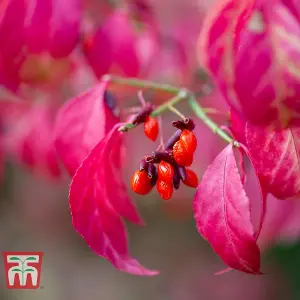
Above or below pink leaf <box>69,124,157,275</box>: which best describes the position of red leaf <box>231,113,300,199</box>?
above

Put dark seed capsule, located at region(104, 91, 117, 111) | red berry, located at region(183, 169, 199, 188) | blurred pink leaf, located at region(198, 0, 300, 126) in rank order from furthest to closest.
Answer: dark seed capsule, located at region(104, 91, 117, 111)
red berry, located at region(183, 169, 199, 188)
blurred pink leaf, located at region(198, 0, 300, 126)

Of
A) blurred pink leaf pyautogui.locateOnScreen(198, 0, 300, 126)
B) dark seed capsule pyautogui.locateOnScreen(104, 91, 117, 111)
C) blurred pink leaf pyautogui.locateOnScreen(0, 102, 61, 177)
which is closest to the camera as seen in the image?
blurred pink leaf pyautogui.locateOnScreen(198, 0, 300, 126)

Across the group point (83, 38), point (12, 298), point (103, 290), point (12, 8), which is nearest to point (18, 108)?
point (83, 38)

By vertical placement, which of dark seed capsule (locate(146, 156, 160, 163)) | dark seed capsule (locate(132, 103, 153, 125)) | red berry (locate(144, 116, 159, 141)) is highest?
dark seed capsule (locate(132, 103, 153, 125))

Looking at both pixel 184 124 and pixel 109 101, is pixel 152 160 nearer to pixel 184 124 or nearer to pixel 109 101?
pixel 184 124

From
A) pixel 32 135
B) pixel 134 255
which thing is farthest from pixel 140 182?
pixel 134 255

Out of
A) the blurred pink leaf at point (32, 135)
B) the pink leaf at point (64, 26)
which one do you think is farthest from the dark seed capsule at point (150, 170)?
the blurred pink leaf at point (32, 135)

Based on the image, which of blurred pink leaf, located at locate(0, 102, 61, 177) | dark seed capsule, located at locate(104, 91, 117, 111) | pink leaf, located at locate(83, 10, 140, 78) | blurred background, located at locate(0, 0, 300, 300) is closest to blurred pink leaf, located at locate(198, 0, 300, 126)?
dark seed capsule, located at locate(104, 91, 117, 111)

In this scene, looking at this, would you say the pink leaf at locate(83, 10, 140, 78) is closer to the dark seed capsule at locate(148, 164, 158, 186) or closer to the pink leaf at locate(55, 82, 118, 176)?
the pink leaf at locate(55, 82, 118, 176)
